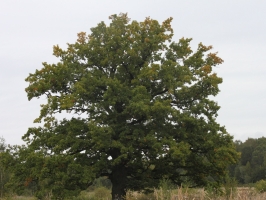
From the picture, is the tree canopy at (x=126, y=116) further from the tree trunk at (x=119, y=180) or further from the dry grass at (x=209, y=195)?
the dry grass at (x=209, y=195)

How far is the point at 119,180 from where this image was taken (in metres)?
21.4

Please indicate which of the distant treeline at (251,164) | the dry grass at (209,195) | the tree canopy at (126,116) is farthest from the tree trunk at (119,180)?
the distant treeline at (251,164)

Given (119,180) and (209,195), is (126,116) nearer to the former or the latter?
(119,180)

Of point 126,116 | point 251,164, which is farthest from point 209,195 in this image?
point 251,164

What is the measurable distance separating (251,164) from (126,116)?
189ft

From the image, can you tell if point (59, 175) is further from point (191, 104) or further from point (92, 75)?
point (191, 104)

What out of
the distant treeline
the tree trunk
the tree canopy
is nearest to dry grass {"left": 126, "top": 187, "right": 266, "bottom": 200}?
the tree canopy

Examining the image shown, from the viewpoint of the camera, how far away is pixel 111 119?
797 inches

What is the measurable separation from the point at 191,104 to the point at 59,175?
8.28 metres

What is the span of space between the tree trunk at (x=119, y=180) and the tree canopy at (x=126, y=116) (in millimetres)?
56

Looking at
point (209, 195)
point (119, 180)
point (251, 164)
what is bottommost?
point (209, 195)

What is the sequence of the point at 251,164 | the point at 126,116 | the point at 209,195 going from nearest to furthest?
1. the point at 209,195
2. the point at 126,116
3. the point at 251,164

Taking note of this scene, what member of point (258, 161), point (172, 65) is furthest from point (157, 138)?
point (258, 161)

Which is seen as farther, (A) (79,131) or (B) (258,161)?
(B) (258,161)
